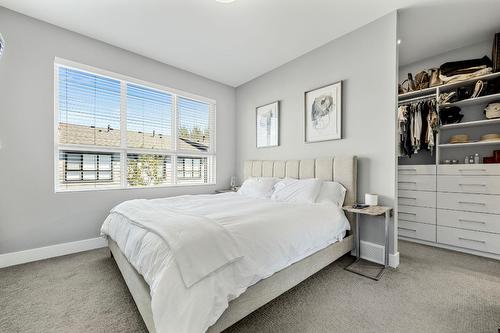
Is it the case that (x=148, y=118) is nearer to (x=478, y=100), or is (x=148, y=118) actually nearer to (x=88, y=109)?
(x=88, y=109)

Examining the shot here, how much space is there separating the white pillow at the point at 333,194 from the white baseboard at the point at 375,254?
0.59 meters

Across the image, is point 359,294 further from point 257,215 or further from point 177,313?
point 177,313

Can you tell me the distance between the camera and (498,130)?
2.89 meters

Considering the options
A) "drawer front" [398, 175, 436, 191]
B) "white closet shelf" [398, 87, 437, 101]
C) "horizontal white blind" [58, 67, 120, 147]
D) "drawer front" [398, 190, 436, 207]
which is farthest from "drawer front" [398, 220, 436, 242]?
"horizontal white blind" [58, 67, 120, 147]

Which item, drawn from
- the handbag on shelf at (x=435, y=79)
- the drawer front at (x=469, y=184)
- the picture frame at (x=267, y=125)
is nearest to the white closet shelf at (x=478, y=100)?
the handbag on shelf at (x=435, y=79)

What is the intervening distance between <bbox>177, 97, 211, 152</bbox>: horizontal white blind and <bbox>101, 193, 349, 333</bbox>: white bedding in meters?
1.87

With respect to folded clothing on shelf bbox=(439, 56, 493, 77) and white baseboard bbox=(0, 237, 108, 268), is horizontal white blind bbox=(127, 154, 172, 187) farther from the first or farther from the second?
folded clothing on shelf bbox=(439, 56, 493, 77)

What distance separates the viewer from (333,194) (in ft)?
8.50

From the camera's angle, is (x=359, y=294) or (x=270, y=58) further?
(x=270, y=58)

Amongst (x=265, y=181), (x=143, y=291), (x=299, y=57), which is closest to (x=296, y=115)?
(x=299, y=57)

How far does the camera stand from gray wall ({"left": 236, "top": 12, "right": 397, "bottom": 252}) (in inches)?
96.3

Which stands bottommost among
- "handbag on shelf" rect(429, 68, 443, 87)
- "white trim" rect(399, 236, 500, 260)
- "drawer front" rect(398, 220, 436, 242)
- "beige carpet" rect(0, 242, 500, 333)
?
"beige carpet" rect(0, 242, 500, 333)

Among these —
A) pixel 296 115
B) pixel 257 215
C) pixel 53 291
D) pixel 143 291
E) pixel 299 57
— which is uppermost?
pixel 299 57

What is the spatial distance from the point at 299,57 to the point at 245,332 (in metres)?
3.57
